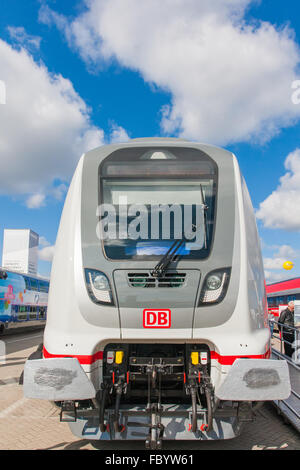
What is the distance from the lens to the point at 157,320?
11.5 ft

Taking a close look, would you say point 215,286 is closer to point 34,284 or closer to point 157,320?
point 157,320

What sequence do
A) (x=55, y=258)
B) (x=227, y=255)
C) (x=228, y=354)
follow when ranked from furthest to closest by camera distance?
1. (x=55, y=258)
2. (x=227, y=255)
3. (x=228, y=354)

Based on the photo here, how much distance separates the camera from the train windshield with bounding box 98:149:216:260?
12.3 ft

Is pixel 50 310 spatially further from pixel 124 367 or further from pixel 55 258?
pixel 124 367

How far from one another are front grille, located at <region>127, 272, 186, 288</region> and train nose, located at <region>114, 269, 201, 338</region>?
32 millimetres

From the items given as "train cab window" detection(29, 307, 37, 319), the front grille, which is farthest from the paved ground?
"train cab window" detection(29, 307, 37, 319)

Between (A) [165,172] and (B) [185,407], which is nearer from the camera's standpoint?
(B) [185,407]

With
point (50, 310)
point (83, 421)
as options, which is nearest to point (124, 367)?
point (83, 421)

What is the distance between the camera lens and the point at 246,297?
3521mm

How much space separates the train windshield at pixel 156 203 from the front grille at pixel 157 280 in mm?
241

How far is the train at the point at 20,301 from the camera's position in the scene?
17.4 meters

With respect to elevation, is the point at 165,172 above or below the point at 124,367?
above

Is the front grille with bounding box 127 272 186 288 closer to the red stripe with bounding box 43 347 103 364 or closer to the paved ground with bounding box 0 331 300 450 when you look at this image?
the red stripe with bounding box 43 347 103 364
